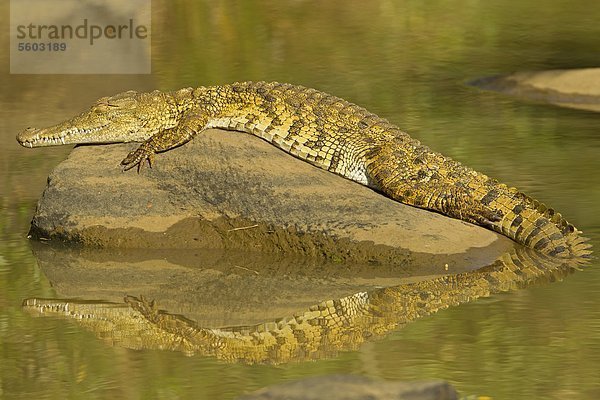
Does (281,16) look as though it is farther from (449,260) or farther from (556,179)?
(449,260)

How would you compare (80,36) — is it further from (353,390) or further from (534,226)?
(353,390)

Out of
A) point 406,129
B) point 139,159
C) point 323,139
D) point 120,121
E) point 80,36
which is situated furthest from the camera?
point 80,36

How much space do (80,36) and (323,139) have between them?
9802 mm

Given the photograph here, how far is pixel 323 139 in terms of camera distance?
1018 cm

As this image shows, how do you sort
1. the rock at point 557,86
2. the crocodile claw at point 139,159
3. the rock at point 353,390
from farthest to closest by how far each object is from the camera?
1. the rock at point 557,86
2. the crocodile claw at point 139,159
3. the rock at point 353,390

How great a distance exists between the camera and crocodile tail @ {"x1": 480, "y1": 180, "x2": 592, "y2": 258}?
30.6 feet

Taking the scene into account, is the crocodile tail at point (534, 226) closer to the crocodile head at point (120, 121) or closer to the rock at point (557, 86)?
the crocodile head at point (120, 121)

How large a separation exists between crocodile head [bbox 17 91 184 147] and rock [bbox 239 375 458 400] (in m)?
4.19

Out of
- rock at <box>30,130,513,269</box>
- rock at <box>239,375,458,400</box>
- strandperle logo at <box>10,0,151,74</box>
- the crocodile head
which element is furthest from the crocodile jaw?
strandperle logo at <box>10,0,151,74</box>

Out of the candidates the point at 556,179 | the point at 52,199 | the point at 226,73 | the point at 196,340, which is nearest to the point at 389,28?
the point at 226,73

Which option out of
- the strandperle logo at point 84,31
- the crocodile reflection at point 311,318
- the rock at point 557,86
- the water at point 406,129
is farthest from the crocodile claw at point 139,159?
the strandperle logo at point 84,31

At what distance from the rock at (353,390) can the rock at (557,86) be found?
8189 millimetres

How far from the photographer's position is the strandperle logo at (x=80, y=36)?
17359 millimetres

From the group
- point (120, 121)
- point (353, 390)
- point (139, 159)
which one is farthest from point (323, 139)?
point (353, 390)
